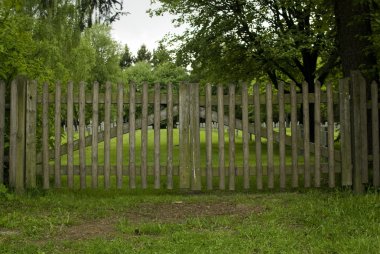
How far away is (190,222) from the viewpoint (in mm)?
5934

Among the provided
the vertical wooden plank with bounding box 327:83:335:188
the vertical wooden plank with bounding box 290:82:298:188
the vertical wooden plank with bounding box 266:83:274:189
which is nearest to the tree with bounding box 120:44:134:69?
the vertical wooden plank with bounding box 266:83:274:189

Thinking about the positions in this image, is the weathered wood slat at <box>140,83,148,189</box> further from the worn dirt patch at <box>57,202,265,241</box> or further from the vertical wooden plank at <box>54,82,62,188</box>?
the vertical wooden plank at <box>54,82,62,188</box>

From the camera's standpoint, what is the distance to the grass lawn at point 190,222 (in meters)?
4.80

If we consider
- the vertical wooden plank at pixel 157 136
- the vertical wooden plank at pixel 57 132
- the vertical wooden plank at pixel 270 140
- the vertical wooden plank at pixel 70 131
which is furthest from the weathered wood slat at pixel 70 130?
the vertical wooden plank at pixel 270 140

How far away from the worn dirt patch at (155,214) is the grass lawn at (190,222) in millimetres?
12

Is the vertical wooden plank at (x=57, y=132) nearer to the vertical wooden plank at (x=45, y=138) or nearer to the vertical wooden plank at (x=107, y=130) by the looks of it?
the vertical wooden plank at (x=45, y=138)

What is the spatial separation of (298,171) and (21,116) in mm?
4952

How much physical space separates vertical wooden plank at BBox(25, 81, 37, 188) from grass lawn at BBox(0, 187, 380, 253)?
0.30m

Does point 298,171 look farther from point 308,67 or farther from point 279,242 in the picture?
point 308,67

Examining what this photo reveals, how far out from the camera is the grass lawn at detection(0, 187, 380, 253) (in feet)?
15.8

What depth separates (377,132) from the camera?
796 cm

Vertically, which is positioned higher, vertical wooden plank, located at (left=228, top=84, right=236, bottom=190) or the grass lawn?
vertical wooden plank, located at (left=228, top=84, right=236, bottom=190)

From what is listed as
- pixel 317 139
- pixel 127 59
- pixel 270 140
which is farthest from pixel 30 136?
pixel 127 59

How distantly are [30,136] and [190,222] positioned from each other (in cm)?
374
